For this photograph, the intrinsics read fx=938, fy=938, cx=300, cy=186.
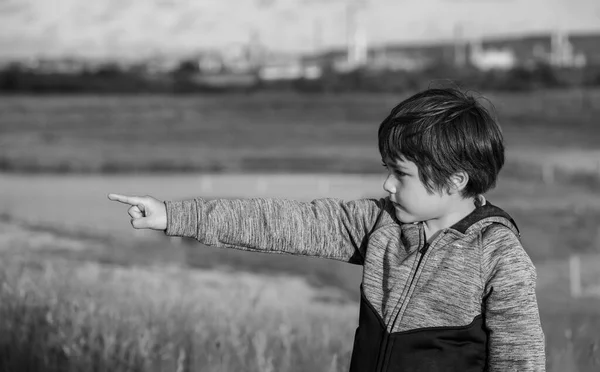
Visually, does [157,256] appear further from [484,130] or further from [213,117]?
[213,117]

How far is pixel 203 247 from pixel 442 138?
7960mm

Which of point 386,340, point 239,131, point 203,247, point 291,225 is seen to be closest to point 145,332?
point 291,225

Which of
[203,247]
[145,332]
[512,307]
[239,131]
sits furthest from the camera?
[239,131]

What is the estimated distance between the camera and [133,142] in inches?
1022

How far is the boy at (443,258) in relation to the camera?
1963mm

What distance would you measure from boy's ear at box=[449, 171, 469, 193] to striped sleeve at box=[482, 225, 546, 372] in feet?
0.47

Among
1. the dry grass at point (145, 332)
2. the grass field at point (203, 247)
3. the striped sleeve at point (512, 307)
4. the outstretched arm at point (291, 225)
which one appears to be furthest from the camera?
the grass field at point (203, 247)

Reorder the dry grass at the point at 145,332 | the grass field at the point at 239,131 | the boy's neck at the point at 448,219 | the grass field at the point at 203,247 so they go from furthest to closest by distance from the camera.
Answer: the grass field at the point at 239,131 → the grass field at the point at 203,247 → the dry grass at the point at 145,332 → the boy's neck at the point at 448,219

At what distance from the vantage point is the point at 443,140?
1.99 metres

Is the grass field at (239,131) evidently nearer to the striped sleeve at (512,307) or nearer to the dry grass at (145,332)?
the dry grass at (145,332)

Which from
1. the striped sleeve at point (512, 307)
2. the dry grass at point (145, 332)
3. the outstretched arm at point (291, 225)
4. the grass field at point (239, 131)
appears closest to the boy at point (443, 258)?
the striped sleeve at point (512, 307)

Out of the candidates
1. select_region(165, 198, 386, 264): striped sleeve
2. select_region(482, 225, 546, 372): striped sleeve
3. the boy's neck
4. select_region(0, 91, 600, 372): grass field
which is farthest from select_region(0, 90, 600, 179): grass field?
select_region(482, 225, 546, 372): striped sleeve

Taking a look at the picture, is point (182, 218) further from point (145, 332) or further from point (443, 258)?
point (145, 332)

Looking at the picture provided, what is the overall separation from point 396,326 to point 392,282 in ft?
0.31
